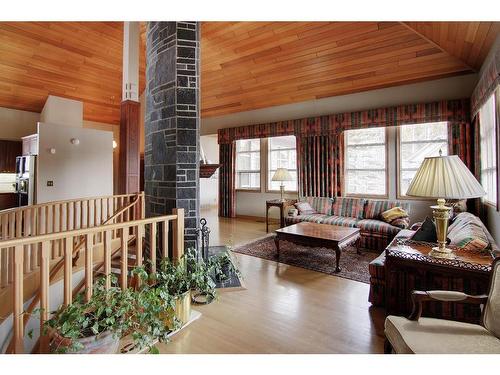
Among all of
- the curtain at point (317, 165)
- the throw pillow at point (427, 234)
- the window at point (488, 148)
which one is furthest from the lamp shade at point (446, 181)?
the curtain at point (317, 165)

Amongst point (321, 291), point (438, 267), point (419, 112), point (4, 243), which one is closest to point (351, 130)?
point (419, 112)

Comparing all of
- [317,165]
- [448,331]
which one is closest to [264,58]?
[317,165]

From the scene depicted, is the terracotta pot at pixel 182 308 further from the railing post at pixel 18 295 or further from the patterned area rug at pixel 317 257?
the patterned area rug at pixel 317 257

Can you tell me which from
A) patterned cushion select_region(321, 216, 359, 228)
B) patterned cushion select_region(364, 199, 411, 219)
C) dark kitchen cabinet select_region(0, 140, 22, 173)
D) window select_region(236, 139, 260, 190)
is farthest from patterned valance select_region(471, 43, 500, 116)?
dark kitchen cabinet select_region(0, 140, 22, 173)

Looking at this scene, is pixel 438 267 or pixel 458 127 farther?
pixel 458 127

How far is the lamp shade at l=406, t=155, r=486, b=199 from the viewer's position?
1790mm

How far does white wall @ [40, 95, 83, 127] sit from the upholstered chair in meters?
7.52

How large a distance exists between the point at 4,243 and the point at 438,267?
2800mm

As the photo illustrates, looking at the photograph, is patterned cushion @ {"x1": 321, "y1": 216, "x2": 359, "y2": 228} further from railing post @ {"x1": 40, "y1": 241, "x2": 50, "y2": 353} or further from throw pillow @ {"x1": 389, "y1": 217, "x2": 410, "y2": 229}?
railing post @ {"x1": 40, "y1": 241, "x2": 50, "y2": 353}

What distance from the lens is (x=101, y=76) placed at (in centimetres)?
657

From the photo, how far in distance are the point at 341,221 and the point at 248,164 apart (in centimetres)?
366

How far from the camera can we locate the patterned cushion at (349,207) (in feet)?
17.0
